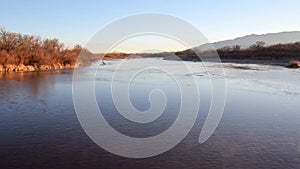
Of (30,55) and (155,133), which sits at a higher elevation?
(30,55)

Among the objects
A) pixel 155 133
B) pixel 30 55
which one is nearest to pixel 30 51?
pixel 30 55

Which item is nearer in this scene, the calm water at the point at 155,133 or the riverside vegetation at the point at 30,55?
the calm water at the point at 155,133

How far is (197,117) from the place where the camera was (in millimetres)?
11422

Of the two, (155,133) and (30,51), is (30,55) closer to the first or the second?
(30,51)

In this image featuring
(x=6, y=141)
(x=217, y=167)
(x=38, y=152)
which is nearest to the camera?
(x=217, y=167)

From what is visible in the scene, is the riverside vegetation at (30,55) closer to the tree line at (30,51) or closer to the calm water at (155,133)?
the tree line at (30,51)

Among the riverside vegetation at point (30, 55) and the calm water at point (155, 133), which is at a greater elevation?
the riverside vegetation at point (30, 55)

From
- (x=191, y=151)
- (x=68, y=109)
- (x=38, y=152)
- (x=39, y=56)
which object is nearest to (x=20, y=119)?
(x=68, y=109)

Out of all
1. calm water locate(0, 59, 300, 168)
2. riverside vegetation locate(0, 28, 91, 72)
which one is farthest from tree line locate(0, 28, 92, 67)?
calm water locate(0, 59, 300, 168)

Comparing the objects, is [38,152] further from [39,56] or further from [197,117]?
[39,56]

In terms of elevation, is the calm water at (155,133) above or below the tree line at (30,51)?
below

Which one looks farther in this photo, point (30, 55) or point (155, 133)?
point (30, 55)

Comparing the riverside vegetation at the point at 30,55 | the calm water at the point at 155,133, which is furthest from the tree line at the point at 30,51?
the calm water at the point at 155,133

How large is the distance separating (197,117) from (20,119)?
6.30 meters
